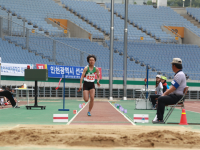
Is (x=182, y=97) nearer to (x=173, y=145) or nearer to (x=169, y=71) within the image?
(x=173, y=145)

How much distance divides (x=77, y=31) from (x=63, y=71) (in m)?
11.5

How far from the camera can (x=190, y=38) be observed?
128 feet

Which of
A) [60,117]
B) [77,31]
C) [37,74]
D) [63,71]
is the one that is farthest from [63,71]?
[60,117]

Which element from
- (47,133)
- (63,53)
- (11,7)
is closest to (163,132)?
(47,133)

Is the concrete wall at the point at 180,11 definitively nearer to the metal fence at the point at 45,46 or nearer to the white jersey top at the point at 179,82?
the metal fence at the point at 45,46

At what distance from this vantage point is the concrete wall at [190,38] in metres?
37.5

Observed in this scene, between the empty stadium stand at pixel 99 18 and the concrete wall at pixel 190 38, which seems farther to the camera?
the concrete wall at pixel 190 38

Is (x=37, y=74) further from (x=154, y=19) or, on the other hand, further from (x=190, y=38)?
(x=154, y=19)

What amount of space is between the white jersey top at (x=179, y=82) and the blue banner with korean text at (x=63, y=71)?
1726 cm

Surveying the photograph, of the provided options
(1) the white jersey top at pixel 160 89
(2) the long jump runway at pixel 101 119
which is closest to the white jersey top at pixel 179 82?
(2) the long jump runway at pixel 101 119

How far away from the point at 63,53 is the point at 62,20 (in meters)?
10.7

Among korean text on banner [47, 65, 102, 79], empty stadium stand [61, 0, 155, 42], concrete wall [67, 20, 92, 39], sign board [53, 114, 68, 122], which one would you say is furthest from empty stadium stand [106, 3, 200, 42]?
sign board [53, 114, 68, 122]

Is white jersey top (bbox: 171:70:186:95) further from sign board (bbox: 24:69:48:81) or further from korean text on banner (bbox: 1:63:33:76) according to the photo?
korean text on banner (bbox: 1:63:33:76)

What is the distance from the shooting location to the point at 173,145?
5309 mm
